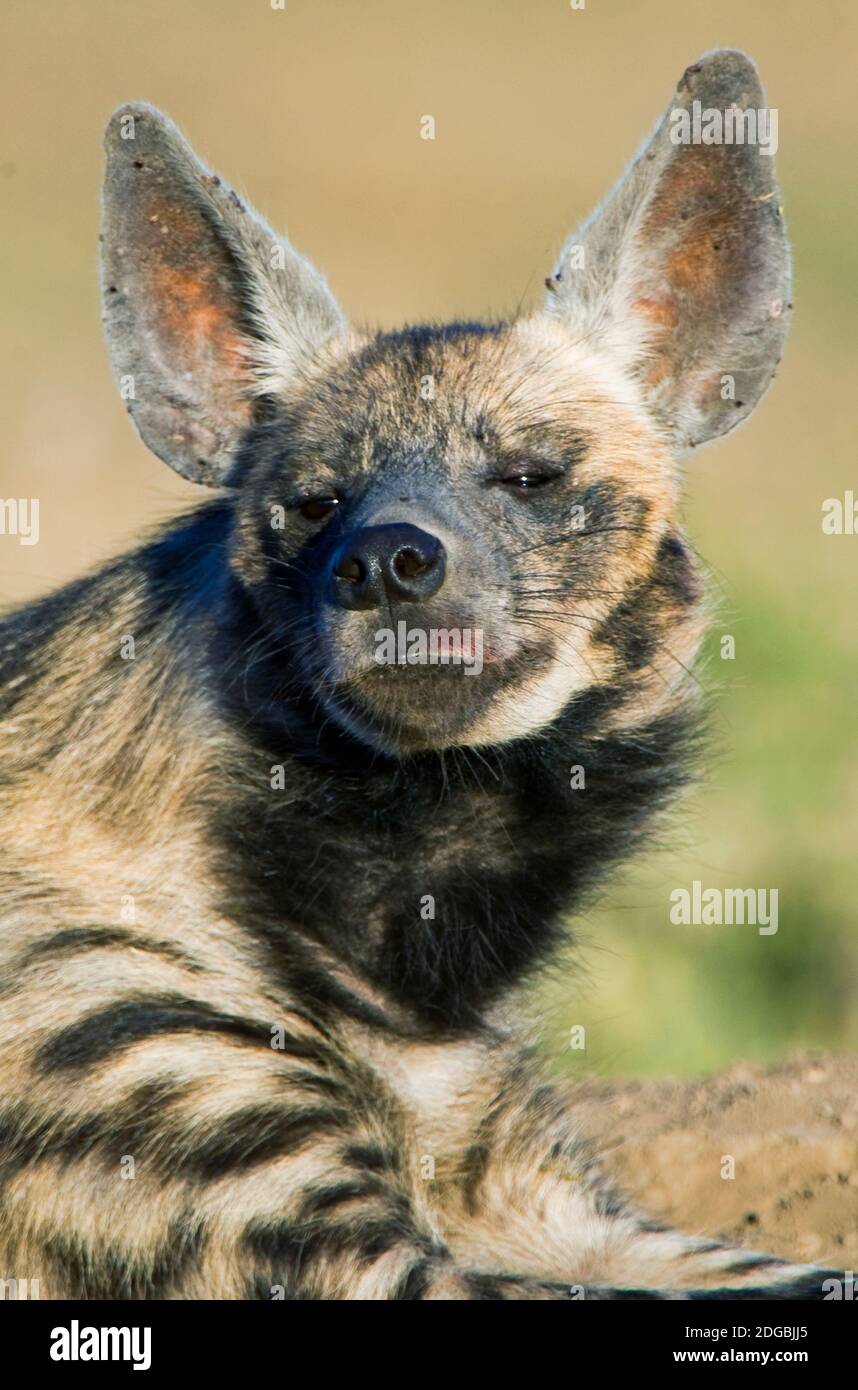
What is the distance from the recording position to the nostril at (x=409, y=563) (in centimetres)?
436

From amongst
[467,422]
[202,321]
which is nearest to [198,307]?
[202,321]

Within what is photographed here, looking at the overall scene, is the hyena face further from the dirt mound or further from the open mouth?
the dirt mound

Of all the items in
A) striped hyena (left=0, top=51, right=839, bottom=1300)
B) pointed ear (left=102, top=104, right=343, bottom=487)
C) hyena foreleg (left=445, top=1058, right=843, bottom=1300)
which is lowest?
hyena foreleg (left=445, top=1058, right=843, bottom=1300)

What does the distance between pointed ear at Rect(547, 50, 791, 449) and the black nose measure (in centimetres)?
115

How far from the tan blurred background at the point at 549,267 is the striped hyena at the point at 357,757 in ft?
1.35

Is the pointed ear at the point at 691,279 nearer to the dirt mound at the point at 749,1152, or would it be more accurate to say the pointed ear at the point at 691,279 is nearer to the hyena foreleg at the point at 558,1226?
the hyena foreleg at the point at 558,1226

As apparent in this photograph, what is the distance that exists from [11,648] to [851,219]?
13868 mm

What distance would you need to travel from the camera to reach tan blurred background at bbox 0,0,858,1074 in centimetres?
822

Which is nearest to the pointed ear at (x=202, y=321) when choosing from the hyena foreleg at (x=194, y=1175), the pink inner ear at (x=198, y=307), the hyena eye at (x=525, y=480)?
the pink inner ear at (x=198, y=307)

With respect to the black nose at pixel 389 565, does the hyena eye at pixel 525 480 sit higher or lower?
higher

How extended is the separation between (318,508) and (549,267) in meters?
9.37

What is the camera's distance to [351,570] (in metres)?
4.41

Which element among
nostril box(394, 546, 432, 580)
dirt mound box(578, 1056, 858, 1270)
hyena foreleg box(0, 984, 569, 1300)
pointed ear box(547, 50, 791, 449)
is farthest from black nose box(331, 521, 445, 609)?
dirt mound box(578, 1056, 858, 1270)

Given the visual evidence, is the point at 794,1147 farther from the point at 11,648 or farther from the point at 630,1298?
the point at 11,648
